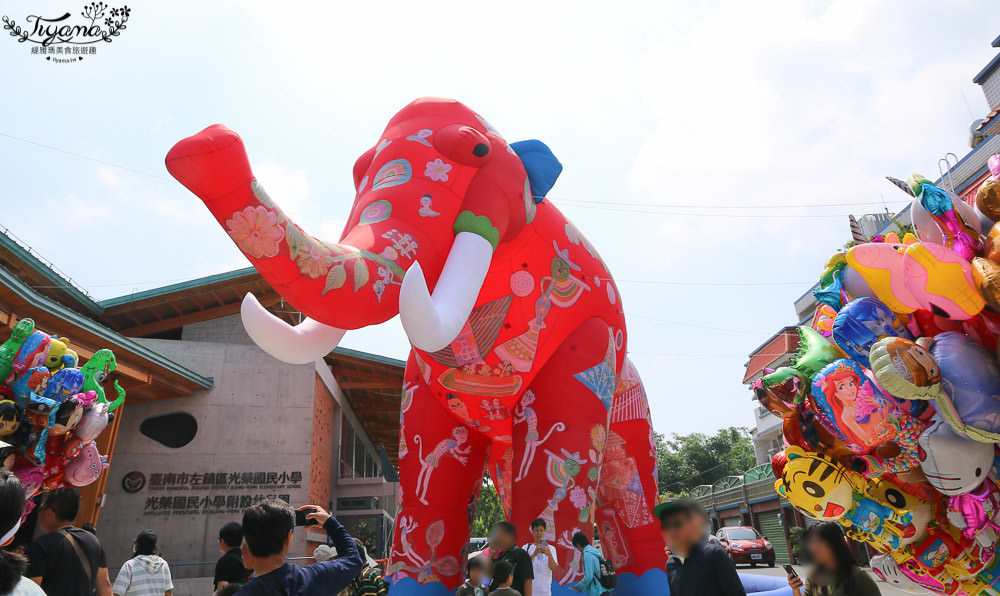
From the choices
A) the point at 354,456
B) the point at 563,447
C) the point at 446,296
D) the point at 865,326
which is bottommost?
the point at 563,447

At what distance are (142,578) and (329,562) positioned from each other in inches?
121

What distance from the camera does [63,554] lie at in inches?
120

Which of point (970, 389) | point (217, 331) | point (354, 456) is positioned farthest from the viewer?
point (354, 456)

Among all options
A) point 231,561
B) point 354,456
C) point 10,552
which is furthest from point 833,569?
point 354,456

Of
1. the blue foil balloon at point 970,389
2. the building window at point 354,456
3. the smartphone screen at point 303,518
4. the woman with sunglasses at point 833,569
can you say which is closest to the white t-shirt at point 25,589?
the smartphone screen at point 303,518

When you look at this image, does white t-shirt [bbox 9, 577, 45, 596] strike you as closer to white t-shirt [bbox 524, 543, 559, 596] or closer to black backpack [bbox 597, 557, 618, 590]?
white t-shirt [bbox 524, 543, 559, 596]

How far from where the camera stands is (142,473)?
14.3 meters

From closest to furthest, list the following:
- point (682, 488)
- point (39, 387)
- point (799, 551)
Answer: point (799, 551) → point (39, 387) → point (682, 488)

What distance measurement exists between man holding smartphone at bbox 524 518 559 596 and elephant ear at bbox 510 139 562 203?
2.24 m

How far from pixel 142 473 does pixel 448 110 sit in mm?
12996

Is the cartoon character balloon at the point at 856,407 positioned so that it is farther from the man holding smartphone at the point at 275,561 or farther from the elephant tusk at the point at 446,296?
the man holding smartphone at the point at 275,561

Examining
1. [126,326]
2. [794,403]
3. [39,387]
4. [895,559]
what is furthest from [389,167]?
[126,326]

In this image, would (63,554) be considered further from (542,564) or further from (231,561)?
(542,564)

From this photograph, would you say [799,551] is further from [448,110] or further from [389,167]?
[448,110]
